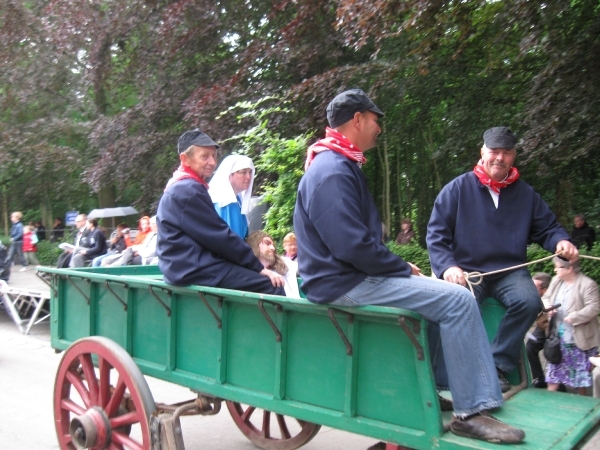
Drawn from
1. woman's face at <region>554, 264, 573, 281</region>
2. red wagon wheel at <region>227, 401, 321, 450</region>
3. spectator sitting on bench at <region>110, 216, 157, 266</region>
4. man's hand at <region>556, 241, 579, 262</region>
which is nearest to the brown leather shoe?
man's hand at <region>556, 241, 579, 262</region>

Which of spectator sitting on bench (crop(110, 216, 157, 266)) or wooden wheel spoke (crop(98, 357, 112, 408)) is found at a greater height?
spectator sitting on bench (crop(110, 216, 157, 266))

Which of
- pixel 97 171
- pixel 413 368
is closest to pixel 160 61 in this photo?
pixel 97 171

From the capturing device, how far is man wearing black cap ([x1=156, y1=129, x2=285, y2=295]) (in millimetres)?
3568

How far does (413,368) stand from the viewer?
8.62ft

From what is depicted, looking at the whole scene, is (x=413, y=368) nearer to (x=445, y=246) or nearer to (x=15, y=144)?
(x=445, y=246)

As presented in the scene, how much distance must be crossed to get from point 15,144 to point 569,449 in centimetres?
1916

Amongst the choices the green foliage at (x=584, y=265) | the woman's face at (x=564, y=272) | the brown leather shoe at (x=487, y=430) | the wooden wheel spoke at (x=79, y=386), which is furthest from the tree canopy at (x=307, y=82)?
the brown leather shoe at (x=487, y=430)

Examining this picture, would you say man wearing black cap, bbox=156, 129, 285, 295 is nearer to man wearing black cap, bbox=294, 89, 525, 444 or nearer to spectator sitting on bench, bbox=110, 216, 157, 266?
man wearing black cap, bbox=294, 89, 525, 444

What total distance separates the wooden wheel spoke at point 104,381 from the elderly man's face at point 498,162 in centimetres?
241

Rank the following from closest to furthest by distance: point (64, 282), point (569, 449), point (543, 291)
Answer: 1. point (569, 449)
2. point (64, 282)
3. point (543, 291)

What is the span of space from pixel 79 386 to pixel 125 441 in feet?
1.81

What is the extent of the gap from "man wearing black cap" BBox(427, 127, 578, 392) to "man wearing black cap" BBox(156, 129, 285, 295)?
104 cm

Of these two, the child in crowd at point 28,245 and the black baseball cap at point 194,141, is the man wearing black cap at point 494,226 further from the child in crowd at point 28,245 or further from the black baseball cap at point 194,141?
the child in crowd at point 28,245

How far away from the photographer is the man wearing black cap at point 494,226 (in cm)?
353
